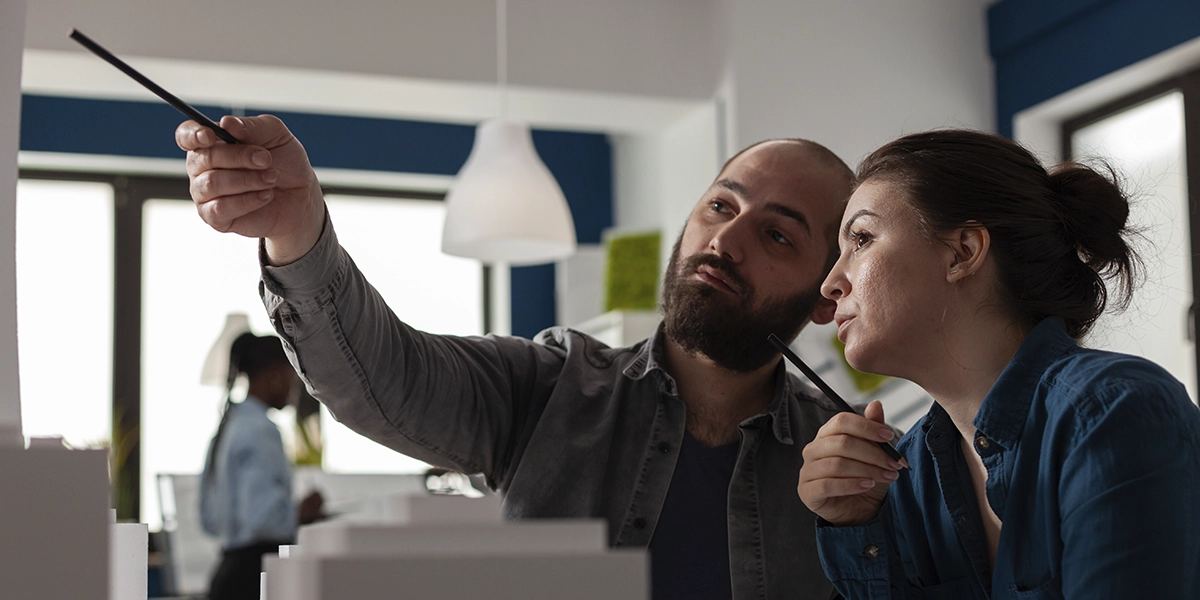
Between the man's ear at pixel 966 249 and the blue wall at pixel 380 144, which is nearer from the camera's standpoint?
the man's ear at pixel 966 249

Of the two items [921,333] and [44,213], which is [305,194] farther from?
[44,213]

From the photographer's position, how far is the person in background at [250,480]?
11.6 feet

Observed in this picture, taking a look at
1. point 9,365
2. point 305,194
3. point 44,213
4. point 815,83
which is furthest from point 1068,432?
point 44,213

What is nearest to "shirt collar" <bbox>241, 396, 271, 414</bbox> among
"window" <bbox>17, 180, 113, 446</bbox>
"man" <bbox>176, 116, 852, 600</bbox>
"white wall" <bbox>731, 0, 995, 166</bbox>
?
"window" <bbox>17, 180, 113, 446</bbox>

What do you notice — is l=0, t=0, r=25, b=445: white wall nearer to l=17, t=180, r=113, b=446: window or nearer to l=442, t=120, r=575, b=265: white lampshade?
l=442, t=120, r=575, b=265: white lampshade

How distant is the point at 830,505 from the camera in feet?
3.99

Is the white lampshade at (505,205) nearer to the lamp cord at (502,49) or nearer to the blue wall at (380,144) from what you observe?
the lamp cord at (502,49)

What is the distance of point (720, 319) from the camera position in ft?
5.14

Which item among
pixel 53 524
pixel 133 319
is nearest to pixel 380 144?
pixel 133 319

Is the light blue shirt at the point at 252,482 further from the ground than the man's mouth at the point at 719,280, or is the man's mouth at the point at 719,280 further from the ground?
the man's mouth at the point at 719,280

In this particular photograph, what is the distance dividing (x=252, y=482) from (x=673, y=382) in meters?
2.41

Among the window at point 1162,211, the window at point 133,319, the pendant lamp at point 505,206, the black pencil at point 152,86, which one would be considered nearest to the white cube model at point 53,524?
the black pencil at point 152,86

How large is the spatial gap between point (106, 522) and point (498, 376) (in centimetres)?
84

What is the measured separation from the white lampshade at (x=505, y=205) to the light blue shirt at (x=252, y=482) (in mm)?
834
